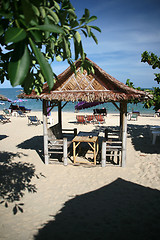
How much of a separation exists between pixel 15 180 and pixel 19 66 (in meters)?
4.88

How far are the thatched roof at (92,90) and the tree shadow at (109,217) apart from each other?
9.18 ft

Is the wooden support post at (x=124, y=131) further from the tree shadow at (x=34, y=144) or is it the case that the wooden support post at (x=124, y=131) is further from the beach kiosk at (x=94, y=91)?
the tree shadow at (x=34, y=144)

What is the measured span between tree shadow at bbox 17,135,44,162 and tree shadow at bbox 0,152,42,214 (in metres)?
1.25

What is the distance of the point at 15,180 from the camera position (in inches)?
208

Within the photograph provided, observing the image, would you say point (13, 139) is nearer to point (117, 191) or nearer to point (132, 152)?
point (132, 152)

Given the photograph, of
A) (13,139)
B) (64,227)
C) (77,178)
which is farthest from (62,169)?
(13,139)

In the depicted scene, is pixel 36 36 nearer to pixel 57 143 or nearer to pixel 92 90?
pixel 92 90

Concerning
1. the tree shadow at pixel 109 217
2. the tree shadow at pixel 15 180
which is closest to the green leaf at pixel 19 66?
the tree shadow at pixel 109 217

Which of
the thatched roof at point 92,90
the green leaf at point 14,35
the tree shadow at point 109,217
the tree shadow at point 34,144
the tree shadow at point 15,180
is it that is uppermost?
the thatched roof at point 92,90

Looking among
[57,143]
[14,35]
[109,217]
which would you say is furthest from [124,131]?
[14,35]

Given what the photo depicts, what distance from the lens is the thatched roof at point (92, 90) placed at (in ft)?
19.1

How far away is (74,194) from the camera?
4.61 m

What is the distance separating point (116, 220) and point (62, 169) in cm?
296

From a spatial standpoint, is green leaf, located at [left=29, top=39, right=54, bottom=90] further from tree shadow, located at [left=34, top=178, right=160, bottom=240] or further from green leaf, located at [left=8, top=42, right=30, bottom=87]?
tree shadow, located at [left=34, top=178, right=160, bottom=240]
